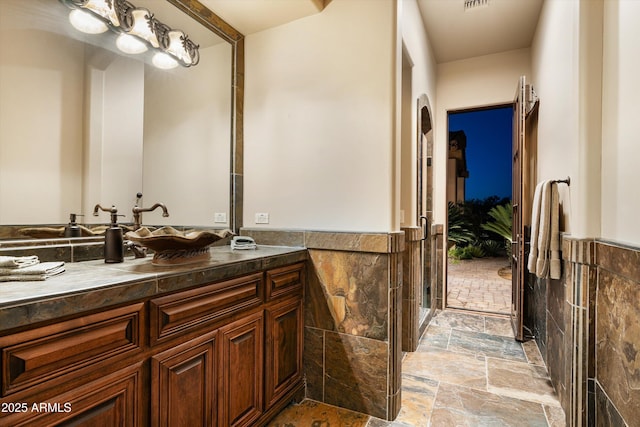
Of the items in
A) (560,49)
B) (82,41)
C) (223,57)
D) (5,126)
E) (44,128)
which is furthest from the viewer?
(223,57)

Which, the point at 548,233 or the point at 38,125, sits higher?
the point at 38,125

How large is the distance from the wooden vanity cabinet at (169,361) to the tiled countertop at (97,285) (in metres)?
0.04

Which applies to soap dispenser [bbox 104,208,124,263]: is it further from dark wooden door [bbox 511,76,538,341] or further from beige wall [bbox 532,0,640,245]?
dark wooden door [bbox 511,76,538,341]

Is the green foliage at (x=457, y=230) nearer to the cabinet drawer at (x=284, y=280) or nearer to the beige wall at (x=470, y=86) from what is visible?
the beige wall at (x=470, y=86)

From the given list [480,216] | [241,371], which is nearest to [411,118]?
[241,371]

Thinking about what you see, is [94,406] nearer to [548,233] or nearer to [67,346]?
[67,346]

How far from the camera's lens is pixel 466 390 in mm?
2119

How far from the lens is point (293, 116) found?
213cm

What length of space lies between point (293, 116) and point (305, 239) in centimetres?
85

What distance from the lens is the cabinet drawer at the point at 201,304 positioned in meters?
1.13

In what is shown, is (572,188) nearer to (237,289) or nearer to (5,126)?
(237,289)

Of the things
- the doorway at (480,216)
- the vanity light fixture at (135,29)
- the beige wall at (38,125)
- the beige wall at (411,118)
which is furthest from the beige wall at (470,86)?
the beige wall at (38,125)

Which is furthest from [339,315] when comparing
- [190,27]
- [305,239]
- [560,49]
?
[560,49]

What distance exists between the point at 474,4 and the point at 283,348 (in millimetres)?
3324
